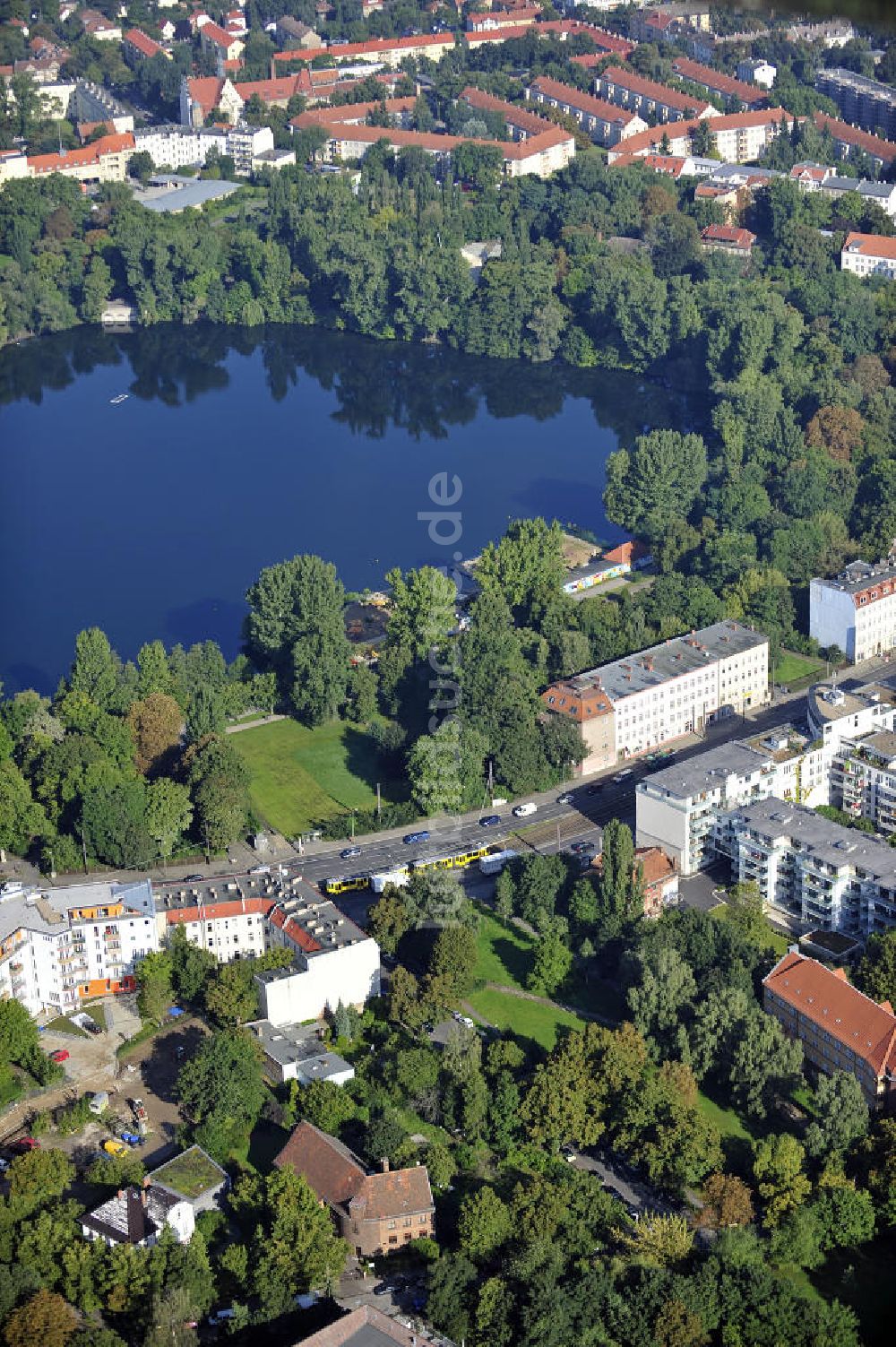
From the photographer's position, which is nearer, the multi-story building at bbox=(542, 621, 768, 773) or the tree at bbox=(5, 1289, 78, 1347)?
the tree at bbox=(5, 1289, 78, 1347)

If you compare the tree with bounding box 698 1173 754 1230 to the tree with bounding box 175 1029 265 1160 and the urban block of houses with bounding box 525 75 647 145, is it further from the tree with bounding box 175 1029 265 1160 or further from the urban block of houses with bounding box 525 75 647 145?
the urban block of houses with bounding box 525 75 647 145

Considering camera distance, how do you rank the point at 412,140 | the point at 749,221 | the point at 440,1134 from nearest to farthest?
the point at 440,1134, the point at 749,221, the point at 412,140

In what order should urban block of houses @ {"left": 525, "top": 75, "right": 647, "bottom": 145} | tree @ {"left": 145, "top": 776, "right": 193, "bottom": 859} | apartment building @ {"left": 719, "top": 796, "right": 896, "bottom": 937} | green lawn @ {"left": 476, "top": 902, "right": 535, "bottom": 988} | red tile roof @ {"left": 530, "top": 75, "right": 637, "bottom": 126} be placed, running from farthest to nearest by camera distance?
red tile roof @ {"left": 530, "top": 75, "right": 637, "bottom": 126}
urban block of houses @ {"left": 525, "top": 75, "right": 647, "bottom": 145}
tree @ {"left": 145, "top": 776, "right": 193, "bottom": 859}
apartment building @ {"left": 719, "top": 796, "right": 896, "bottom": 937}
green lawn @ {"left": 476, "top": 902, "right": 535, "bottom": 988}

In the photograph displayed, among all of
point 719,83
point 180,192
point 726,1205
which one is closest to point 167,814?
point 726,1205

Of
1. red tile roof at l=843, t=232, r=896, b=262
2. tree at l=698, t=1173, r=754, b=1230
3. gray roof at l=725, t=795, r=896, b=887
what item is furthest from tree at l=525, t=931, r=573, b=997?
red tile roof at l=843, t=232, r=896, b=262

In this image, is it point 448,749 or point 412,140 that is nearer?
point 448,749

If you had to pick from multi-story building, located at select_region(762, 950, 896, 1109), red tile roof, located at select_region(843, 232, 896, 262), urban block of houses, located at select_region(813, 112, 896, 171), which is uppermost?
urban block of houses, located at select_region(813, 112, 896, 171)

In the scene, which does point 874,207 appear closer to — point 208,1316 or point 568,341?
point 568,341

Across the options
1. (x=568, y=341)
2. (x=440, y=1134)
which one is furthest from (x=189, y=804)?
(x=568, y=341)
